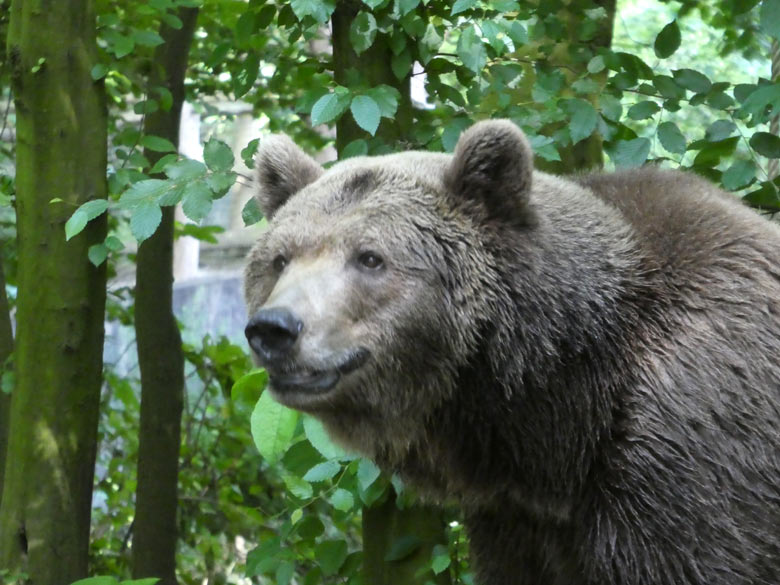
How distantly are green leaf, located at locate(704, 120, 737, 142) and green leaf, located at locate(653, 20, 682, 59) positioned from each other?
385 mm

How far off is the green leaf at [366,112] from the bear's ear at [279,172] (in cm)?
31

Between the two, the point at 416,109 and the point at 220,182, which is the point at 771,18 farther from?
the point at 220,182

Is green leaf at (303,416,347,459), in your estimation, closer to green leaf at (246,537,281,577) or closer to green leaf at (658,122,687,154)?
green leaf at (246,537,281,577)

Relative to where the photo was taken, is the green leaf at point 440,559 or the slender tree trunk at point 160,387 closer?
the green leaf at point 440,559

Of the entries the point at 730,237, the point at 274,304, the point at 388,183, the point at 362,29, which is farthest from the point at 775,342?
the point at 362,29

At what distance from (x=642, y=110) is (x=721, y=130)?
1.16 ft

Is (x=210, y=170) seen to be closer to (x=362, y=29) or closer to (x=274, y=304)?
(x=362, y=29)

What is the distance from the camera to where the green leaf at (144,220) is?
14.0 ft

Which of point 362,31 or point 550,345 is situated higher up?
point 362,31

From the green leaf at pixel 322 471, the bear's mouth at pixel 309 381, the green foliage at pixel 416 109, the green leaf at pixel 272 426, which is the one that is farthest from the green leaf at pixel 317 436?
the bear's mouth at pixel 309 381

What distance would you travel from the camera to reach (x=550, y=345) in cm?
364

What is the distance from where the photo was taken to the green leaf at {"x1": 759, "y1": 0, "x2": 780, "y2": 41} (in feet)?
13.2

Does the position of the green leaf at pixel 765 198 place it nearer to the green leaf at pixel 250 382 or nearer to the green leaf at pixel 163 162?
the green leaf at pixel 250 382

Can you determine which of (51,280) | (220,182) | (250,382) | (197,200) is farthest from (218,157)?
(51,280)
